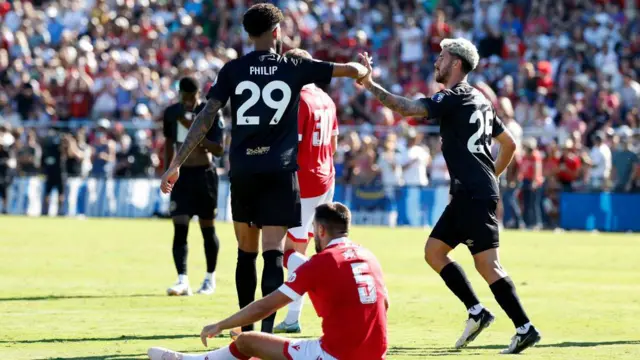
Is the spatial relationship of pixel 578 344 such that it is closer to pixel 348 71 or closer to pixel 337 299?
pixel 348 71

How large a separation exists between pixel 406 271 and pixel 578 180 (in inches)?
471

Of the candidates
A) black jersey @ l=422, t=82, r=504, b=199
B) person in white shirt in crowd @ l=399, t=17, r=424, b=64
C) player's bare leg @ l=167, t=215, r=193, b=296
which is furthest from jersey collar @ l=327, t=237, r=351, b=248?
person in white shirt in crowd @ l=399, t=17, r=424, b=64

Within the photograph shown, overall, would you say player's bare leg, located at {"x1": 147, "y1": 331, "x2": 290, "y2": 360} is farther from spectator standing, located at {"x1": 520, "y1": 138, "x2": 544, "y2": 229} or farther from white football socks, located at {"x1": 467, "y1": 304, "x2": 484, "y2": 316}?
spectator standing, located at {"x1": 520, "y1": 138, "x2": 544, "y2": 229}

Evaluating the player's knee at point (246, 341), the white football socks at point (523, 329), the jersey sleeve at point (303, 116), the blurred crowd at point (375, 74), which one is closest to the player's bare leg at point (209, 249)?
the jersey sleeve at point (303, 116)

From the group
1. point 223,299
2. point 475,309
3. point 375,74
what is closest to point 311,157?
point 475,309

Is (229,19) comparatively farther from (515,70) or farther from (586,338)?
(586,338)

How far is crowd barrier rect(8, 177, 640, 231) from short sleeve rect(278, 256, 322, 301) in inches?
855

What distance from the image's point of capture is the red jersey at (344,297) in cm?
770

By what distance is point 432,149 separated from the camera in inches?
1228

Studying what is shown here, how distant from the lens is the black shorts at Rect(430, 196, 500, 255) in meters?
10.3

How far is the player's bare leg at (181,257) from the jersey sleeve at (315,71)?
17.2 feet

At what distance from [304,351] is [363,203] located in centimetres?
2288

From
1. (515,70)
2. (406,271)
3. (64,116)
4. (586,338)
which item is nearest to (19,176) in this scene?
(64,116)

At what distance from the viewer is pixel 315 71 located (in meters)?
9.71
